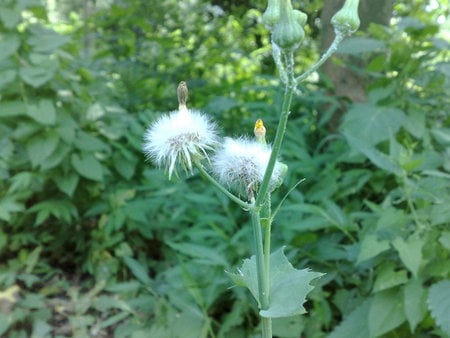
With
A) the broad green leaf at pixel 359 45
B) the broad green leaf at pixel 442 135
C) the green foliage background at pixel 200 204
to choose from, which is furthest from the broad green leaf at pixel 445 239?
the broad green leaf at pixel 359 45

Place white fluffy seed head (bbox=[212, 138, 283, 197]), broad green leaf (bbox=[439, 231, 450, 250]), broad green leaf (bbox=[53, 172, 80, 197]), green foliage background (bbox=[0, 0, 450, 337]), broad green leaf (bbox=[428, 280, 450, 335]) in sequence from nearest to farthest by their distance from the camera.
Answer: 1. white fluffy seed head (bbox=[212, 138, 283, 197])
2. broad green leaf (bbox=[428, 280, 450, 335])
3. broad green leaf (bbox=[439, 231, 450, 250])
4. green foliage background (bbox=[0, 0, 450, 337])
5. broad green leaf (bbox=[53, 172, 80, 197])

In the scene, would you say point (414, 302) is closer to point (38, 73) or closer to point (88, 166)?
point (88, 166)

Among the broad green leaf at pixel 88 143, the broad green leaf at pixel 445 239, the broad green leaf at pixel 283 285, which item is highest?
the broad green leaf at pixel 88 143

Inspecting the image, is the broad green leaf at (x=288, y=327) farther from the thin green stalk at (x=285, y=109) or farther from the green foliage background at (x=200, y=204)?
the thin green stalk at (x=285, y=109)

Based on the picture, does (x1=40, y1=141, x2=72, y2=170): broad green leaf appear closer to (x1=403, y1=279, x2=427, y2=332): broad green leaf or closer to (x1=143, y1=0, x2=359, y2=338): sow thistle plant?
(x1=403, y1=279, x2=427, y2=332): broad green leaf

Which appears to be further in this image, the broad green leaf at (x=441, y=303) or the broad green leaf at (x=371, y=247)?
the broad green leaf at (x=371, y=247)

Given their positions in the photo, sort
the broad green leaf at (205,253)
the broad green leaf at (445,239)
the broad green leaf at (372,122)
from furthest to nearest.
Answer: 1. the broad green leaf at (372,122)
2. the broad green leaf at (205,253)
3. the broad green leaf at (445,239)

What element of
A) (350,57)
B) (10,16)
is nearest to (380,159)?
(350,57)

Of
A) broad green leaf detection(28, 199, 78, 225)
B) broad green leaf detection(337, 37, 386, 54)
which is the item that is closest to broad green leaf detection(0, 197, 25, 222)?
broad green leaf detection(28, 199, 78, 225)

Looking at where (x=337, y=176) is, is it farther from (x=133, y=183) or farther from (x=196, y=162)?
(x=196, y=162)
